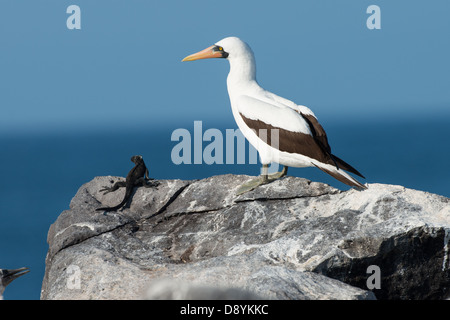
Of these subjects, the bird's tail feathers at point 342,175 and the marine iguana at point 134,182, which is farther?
the marine iguana at point 134,182

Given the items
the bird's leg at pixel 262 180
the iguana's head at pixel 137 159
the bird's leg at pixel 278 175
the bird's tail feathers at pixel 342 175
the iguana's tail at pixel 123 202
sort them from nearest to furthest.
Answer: the bird's tail feathers at pixel 342 175
the bird's leg at pixel 262 180
the bird's leg at pixel 278 175
the iguana's tail at pixel 123 202
the iguana's head at pixel 137 159

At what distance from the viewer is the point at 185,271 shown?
358 inches

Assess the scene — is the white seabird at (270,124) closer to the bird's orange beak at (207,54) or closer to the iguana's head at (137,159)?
the bird's orange beak at (207,54)

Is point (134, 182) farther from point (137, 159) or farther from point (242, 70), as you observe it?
point (242, 70)

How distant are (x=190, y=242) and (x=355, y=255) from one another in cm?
273

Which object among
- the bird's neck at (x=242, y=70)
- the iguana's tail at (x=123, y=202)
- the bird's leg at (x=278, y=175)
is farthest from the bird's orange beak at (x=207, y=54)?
the iguana's tail at (x=123, y=202)

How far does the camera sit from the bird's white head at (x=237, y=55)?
12.8m

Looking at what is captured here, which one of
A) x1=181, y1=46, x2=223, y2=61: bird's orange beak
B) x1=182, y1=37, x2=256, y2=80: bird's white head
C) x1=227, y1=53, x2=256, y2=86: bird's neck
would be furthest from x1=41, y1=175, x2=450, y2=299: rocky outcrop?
x1=181, y1=46, x2=223, y2=61: bird's orange beak

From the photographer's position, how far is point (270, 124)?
12094 millimetres

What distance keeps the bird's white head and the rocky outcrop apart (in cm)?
178

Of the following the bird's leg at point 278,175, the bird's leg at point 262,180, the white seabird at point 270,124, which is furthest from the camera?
the bird's leg at point 278,175

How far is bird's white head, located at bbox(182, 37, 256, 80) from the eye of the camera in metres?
12.8
